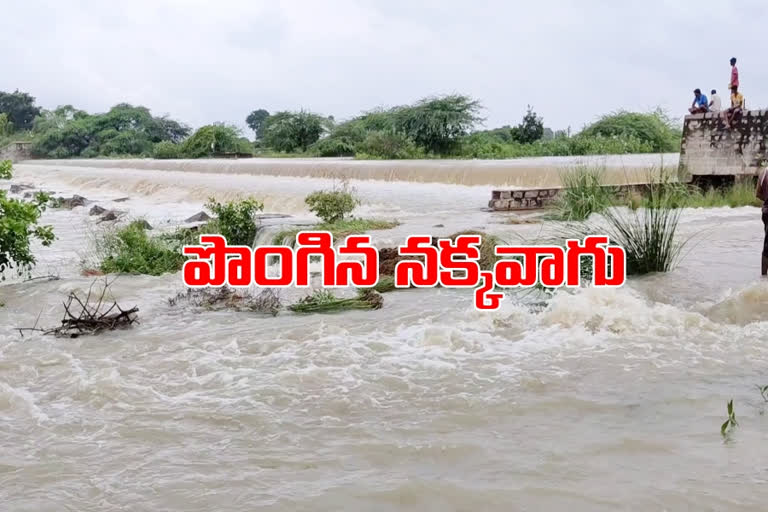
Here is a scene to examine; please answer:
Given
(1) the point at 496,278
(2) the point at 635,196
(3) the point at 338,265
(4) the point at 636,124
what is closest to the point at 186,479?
(1) the point at 496,278

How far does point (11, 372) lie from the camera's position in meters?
5.47

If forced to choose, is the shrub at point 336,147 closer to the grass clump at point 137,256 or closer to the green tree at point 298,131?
the green tree at point 298,131

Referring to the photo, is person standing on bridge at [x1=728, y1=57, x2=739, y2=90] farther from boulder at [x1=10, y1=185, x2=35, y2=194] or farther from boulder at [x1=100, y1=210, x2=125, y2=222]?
boulder at [x1=10, y1=185, x2=35, y2=194]

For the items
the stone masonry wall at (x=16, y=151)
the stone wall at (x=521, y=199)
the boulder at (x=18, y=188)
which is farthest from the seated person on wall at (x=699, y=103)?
the stone masonry wall at (x=16, y=151)

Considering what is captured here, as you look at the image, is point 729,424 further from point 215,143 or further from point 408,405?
point 215,143

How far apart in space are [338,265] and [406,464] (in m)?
5.57

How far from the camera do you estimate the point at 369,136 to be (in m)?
31.8

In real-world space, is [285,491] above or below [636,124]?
below

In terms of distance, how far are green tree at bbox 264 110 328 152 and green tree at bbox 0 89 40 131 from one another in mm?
38322

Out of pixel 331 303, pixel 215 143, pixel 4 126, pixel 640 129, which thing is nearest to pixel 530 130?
pixel 640 129

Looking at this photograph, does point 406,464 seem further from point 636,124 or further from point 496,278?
point 636,124
